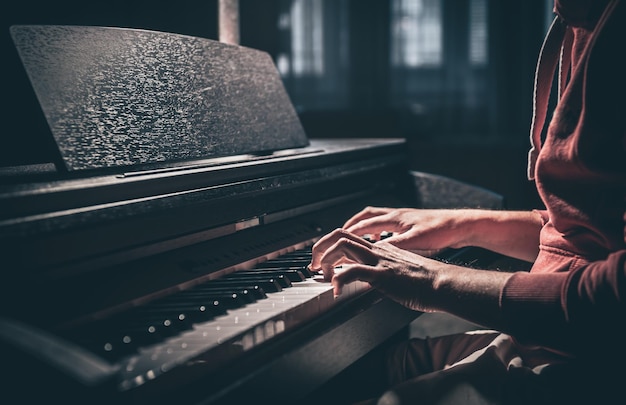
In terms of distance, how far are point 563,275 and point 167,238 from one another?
77 cm

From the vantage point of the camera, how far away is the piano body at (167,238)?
0.95 m

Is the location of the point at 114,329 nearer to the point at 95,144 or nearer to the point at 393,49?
the point at 95,144

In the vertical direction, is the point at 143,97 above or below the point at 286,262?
above

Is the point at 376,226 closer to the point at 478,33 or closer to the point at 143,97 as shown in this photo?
the point at 143,97

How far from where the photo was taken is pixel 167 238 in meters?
1.26

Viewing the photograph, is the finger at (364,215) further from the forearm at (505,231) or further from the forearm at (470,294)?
the forearm at (470,294)

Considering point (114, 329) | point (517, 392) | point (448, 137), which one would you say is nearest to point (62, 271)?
point (114, 329)

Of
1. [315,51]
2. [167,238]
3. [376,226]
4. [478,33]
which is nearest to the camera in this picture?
[167,238]

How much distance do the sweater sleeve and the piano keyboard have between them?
0.35 metres

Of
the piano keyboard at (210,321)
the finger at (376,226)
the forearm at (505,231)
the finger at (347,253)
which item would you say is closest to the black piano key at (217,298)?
the piano keyboard at (210,321)

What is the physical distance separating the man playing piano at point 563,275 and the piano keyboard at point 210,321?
0.27 feet

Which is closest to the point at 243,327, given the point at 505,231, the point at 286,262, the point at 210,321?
the point at 210,321

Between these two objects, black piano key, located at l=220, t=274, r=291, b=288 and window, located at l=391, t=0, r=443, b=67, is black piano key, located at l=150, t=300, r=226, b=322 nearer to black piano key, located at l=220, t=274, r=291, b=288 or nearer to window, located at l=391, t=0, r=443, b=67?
black piano key, located at l=220, t=274, r=291, b=288

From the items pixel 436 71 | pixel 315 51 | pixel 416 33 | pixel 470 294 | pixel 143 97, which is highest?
pixel 416 33
